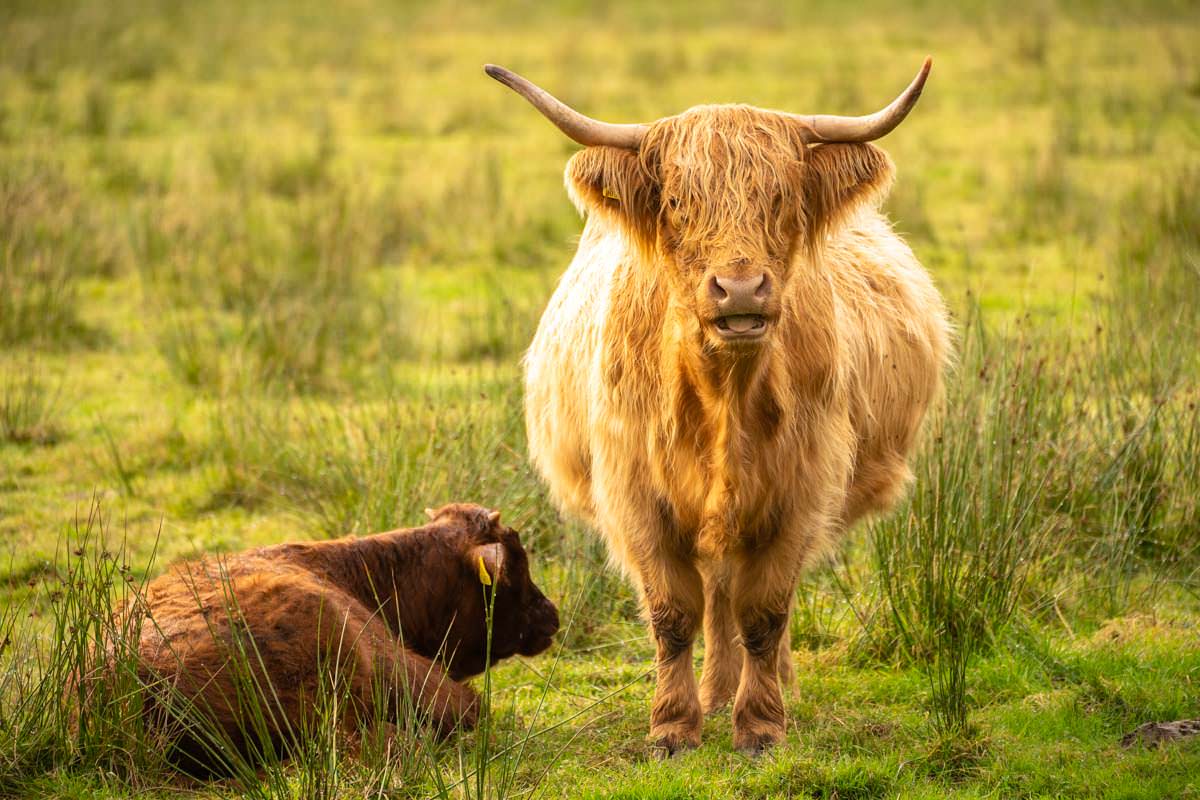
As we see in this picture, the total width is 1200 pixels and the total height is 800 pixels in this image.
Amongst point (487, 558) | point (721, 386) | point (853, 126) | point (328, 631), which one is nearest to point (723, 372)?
point (721, 386)

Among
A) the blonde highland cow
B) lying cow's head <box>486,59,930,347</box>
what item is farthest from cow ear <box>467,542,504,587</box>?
lying cow's head <box>486,59,930,347</box>

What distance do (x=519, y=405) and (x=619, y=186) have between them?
7.04ft

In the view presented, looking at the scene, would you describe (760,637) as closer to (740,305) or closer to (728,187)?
(740,305)

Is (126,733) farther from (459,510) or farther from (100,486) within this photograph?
(100,486)

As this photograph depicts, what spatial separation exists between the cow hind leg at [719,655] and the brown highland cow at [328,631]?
0.48 meters

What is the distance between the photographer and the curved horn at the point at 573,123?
3.50m

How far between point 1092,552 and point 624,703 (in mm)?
1733

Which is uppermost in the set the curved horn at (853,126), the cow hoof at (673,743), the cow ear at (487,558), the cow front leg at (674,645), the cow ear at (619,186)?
the curved horn at (853,126)

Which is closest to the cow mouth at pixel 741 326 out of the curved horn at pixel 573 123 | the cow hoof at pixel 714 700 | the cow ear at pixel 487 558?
the curved horn at pixel 573 123

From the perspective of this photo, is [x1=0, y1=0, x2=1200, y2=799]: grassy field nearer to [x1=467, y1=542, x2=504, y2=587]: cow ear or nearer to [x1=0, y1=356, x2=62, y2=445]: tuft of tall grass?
[x1=0, y1=356, x2=62, y2=445]: tuft of tall grass

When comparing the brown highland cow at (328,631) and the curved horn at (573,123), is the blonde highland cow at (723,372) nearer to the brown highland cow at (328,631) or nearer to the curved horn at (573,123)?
the curved horn at (573,123)

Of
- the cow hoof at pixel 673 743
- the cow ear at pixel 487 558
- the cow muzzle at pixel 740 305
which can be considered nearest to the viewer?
the cow muzzle at pixel 740 305

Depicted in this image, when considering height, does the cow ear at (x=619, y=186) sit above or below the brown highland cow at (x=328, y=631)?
above

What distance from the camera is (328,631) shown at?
12.4 ft
